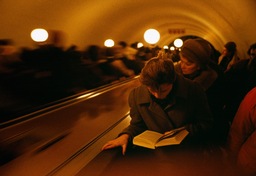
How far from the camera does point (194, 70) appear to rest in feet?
9.66

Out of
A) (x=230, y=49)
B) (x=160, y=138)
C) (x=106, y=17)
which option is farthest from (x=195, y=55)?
(x=106, y=17)

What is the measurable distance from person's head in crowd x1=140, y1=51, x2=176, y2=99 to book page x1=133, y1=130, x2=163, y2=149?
1.19 ft

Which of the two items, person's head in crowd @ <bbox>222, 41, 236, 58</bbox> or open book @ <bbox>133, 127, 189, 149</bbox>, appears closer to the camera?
open book @ <bbox>133, 127, 189, 149</bbox>

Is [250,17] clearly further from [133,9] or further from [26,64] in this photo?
[133,9]

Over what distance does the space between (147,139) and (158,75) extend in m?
0.51

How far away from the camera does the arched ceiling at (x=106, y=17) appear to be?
725 centimetres

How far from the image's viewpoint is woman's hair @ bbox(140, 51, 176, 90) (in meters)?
2.05

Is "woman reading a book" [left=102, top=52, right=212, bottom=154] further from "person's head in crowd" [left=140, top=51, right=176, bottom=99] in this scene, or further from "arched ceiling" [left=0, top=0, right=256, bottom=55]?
"arched ceiling" [left=0, top=0, right=256, bottom=55]

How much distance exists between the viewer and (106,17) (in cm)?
1148

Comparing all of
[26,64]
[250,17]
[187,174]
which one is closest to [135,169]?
[187,174]

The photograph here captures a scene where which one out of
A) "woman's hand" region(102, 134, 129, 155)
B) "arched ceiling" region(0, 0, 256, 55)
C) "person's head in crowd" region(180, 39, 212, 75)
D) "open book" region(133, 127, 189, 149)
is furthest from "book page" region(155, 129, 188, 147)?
"arched ceiling" region(0, 0, 256, 55)

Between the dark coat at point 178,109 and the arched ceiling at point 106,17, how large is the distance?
13.4 ft

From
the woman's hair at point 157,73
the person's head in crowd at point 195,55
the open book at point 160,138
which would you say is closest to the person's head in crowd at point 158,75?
the woman's hair at point 157,73

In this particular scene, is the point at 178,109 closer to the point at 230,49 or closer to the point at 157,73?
the point at 157,73
